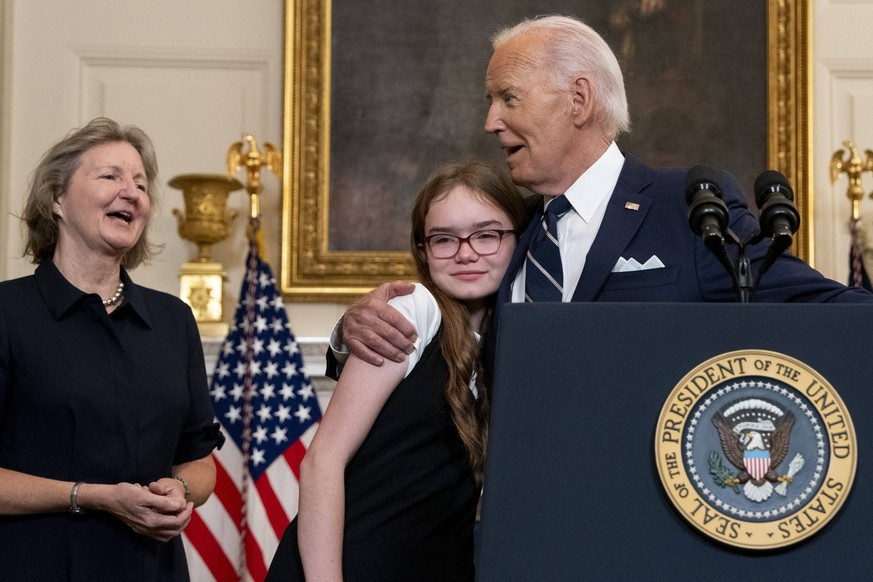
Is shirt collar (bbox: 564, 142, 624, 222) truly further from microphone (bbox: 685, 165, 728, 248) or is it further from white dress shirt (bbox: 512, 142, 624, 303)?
microphone (bbox: 685, 165, 728, 248)

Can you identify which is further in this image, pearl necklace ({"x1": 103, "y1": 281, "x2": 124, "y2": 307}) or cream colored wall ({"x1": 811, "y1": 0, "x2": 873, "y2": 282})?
cream colored wall ({"x1": 811, "y1": 0, "x2": 873, "y2": 282})

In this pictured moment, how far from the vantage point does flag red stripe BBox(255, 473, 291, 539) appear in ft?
15.0

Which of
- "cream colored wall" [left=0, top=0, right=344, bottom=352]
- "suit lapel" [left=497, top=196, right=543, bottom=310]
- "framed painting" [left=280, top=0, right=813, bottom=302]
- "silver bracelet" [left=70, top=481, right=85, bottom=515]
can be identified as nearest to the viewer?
"suit lapel" [left=497, top=196, right=543, bottom=310]

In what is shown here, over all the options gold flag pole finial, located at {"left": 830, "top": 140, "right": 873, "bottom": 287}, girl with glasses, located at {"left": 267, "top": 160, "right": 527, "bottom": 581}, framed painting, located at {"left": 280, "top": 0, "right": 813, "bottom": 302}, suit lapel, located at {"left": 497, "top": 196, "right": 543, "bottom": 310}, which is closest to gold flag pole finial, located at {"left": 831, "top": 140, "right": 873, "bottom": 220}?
gold flag pole finial, located at {"left": 830, "top": 140, "right": 873, "bottom": 287}

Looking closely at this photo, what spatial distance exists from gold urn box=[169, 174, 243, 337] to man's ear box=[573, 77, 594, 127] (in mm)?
2815

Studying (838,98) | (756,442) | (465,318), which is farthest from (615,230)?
(838,98)

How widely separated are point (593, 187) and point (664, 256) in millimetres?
309

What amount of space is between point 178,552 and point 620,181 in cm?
142

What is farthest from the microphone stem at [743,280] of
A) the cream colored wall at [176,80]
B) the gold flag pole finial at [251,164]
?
the cream colored wall at [176,80]

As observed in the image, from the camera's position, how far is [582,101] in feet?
7.97

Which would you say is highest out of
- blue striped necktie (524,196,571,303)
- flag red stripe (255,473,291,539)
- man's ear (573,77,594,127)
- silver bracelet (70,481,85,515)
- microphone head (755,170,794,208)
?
man's ear (573,77,594,127)

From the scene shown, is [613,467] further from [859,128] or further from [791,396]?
[859,128]

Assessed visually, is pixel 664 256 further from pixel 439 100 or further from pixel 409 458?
pixel 439 100

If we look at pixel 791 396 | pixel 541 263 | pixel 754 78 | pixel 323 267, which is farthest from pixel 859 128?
pixel 791 396
